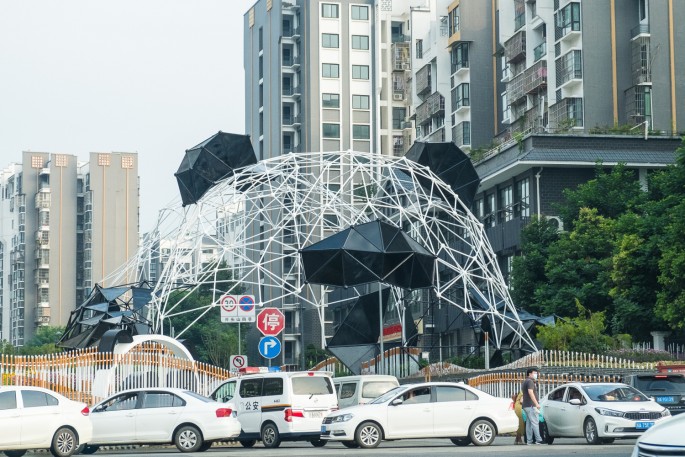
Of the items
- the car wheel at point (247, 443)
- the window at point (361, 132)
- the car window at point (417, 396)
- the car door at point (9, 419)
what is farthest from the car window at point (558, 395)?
the window at point (361, 132)

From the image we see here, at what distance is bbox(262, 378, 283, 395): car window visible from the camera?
2719cm

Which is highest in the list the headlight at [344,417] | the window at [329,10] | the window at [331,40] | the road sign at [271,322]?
the window at [329,10]

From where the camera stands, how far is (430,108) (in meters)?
78.1

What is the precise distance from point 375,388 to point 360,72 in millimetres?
72318

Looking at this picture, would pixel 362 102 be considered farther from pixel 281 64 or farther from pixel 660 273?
pixel 660 273

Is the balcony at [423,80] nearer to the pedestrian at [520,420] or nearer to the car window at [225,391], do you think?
the car window at [225,391]

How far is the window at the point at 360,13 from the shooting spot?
101062 millimetres

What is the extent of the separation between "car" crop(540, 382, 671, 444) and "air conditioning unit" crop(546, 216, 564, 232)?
27.0 metres

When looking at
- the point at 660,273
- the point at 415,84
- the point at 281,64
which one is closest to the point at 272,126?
the point at 281,64

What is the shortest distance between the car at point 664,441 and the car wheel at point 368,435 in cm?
1588

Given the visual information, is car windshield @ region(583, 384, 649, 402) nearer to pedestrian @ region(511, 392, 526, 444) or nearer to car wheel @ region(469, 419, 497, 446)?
pedestrian @ region(511, 392, 526, 444)

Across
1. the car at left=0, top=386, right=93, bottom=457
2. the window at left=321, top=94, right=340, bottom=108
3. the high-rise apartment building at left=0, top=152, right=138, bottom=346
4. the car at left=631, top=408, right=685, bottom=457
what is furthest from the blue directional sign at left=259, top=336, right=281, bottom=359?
the high-rise apartment building at left=0, top=152, right=138, bottom=346

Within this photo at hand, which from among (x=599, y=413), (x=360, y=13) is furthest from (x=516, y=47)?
(x=599, y=413)

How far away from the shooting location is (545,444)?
88.7 feet
